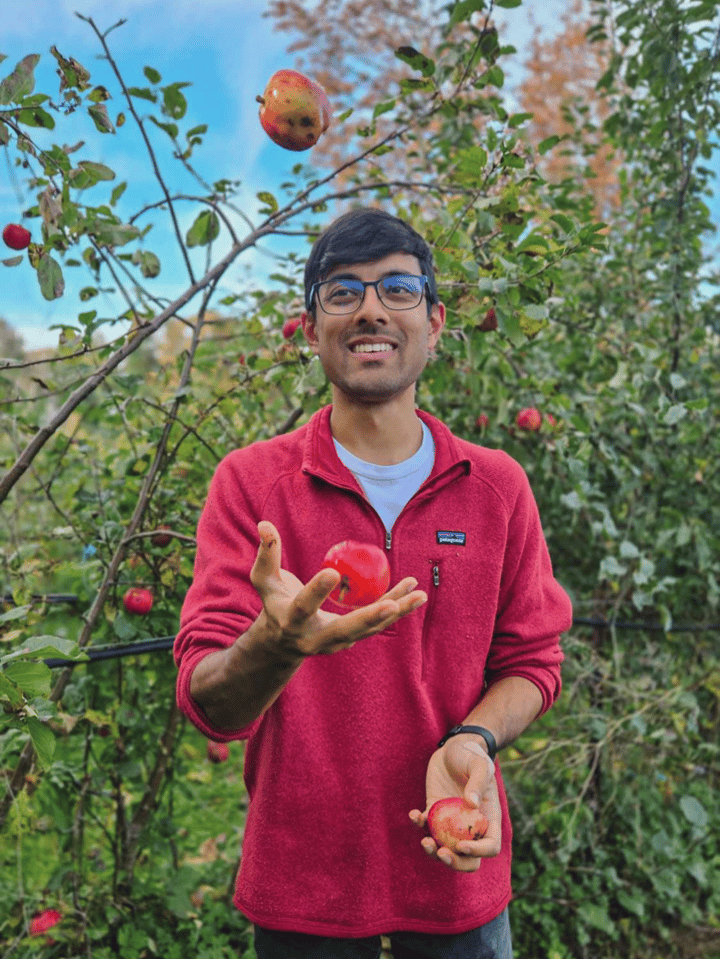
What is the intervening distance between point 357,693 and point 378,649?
75 millimetres

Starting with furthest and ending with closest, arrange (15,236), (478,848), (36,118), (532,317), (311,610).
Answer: (15,236)
(532,317)
(36,118)
(478,848)
(311,610)

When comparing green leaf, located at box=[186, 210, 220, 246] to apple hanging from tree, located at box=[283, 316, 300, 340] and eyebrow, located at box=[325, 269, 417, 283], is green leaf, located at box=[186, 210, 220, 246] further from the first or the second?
eyebrow, located at box=[325, 269, 417, 283]

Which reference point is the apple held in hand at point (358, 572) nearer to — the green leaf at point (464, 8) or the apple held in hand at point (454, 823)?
the apple held in hand at point (454, 823)

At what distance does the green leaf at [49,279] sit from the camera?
60.2 inches

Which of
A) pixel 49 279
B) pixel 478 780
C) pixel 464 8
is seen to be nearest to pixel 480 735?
pixel 478 780

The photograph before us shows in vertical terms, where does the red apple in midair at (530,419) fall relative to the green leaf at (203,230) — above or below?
below

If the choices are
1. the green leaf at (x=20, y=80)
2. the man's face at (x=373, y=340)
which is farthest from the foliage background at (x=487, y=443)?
the man's face at (x=373, y=340)

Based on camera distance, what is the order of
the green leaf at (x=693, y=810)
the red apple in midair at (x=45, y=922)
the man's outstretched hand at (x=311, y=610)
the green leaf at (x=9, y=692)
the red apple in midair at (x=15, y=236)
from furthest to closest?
the green leaf at (x=693, y=810) < the red apple in midair at (x=45, y=922) < the red apple in midair at (x=15, y=236) < the green leaf at (x=9, y=692) < the man's outstretched hand at (x=311, y=610)

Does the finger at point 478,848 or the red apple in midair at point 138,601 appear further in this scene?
the red apple in midair at point 138,601

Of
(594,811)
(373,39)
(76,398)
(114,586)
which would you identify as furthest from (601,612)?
(373,39)

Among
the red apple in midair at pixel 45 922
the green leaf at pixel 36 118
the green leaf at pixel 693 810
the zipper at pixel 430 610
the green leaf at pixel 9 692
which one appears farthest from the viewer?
the green leaf at pixel 693 810

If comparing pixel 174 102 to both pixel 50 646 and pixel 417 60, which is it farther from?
pixel 50 646

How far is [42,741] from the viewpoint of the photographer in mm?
1257

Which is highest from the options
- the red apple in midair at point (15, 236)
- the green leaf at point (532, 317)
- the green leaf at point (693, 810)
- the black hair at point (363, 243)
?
the red apple in midair at point (15, 236)
